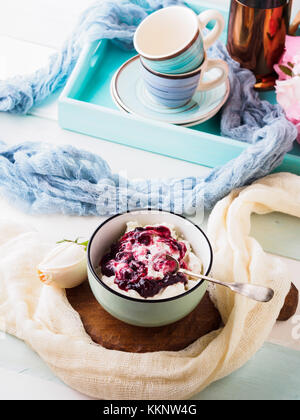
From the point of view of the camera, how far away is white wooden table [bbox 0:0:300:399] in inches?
34.4

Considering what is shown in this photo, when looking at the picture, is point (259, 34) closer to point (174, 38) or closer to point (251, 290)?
point (174, 38)

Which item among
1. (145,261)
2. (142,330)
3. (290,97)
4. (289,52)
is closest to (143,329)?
(142,330)

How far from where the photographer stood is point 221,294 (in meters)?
0.94

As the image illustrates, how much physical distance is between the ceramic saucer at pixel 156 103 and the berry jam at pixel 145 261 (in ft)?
1.27

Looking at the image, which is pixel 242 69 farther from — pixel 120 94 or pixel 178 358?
pixel 178 358

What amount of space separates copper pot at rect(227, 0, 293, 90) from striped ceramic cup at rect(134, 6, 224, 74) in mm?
88

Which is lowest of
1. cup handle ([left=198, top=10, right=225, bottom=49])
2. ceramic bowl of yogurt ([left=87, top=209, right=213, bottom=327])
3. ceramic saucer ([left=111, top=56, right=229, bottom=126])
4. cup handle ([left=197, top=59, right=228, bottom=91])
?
ceramic saucer ([left=111, top=56, right=229, bottom=126])

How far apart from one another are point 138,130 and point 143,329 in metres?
0.49

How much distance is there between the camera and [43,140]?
4.19 ft

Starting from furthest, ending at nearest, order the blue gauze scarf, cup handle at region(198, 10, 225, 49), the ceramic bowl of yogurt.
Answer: cup handle at region(198, 10, 225, 49) < the blue gauze scarf < the ceramic bowl of yogurt

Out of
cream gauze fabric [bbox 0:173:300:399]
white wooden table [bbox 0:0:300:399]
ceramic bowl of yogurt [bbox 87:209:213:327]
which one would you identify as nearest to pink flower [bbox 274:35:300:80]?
white wooden table [bbox 0:0:300:399]

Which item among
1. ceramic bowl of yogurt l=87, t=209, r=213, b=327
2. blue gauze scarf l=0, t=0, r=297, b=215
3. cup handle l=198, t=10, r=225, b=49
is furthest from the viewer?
cup handle l=198, t=10, r=225, b=49

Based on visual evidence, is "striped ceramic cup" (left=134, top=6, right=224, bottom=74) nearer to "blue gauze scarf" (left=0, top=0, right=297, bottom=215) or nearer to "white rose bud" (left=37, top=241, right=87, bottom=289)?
"blue gauze scarf" (left=0, top=0, right=297, bottom=215)

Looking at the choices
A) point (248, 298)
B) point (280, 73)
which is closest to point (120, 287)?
point (248, 298)
